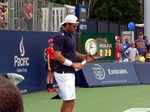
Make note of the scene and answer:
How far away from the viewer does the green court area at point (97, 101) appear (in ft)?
32.6

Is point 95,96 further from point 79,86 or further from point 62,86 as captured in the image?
point 62,86

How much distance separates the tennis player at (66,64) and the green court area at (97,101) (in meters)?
3.31

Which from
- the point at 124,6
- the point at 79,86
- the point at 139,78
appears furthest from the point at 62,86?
the point at 124,6

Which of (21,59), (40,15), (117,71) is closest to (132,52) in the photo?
(117,71)

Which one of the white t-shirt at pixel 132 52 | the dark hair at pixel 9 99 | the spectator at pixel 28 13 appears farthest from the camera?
the white t-shirt at pixel 132 52

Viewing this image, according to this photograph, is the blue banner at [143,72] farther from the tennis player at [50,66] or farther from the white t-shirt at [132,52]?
the tennis player at [50,66]

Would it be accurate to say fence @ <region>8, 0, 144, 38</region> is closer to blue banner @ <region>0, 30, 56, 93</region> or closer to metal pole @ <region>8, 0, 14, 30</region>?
metal pole @ <region>8, 0, 14, 30</region>

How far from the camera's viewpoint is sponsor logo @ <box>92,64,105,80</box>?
51.8 ft

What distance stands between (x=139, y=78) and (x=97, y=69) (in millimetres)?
1832

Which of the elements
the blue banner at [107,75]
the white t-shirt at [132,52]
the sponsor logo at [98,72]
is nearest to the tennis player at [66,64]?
the blue banner at [107,75]

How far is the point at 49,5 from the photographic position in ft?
52.3

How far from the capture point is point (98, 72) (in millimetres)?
15914

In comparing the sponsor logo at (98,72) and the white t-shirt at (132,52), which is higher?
the white t-shirt at (132,52)

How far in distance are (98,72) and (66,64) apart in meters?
9.70
